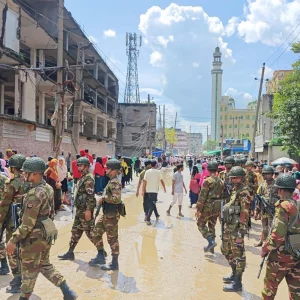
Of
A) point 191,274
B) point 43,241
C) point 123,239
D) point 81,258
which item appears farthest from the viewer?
point 123,239

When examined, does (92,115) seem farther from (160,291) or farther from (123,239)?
(160,291)

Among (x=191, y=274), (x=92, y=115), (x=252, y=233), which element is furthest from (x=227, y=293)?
(x=92, y=115)

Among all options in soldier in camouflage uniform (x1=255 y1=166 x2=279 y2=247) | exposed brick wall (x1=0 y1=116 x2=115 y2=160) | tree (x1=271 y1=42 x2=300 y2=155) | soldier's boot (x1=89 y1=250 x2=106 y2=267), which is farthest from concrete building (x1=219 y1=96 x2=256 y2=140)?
soldier's boot (x1=89 y1=250 x2=106 y2=267)

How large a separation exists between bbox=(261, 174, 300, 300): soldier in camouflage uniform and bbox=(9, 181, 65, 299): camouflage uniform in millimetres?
2371

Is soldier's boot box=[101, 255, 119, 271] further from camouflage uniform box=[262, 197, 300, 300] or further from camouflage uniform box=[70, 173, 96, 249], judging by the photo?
camouflage uniform box=[262, 197, 300, 300]

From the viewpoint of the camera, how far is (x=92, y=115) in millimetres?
33750

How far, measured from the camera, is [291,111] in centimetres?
1650

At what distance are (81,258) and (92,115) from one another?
2848 cm

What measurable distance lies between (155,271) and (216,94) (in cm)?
11357

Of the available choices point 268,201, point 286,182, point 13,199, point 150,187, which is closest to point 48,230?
point 13,199

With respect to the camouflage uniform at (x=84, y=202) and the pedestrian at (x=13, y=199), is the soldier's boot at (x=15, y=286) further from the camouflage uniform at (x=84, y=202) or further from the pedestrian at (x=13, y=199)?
the camouflage uniform at (x=84, y=202)

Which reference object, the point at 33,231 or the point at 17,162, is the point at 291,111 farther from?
the point at 33,231

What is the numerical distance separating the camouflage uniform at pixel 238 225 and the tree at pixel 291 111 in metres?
12.8

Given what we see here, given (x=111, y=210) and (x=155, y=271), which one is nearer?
(x=111, y=210)
